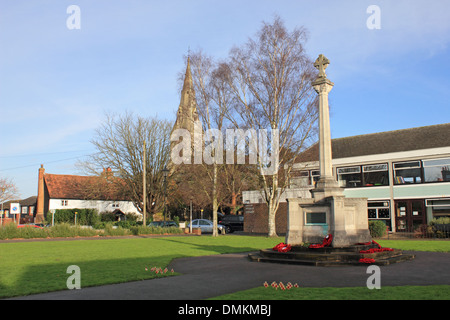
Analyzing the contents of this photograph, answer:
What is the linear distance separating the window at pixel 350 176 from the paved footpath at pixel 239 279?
22.7 m

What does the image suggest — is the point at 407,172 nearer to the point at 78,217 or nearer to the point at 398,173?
the point at 398,173

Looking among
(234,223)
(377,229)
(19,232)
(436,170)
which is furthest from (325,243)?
(234,223)

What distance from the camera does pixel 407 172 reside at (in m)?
32.2

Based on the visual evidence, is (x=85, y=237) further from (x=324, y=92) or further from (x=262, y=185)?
(x=324, y=92)

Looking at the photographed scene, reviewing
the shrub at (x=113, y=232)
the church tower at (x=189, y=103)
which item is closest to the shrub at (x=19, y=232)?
the shrub at (x=113, y=232)

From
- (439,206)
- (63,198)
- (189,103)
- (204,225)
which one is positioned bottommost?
(204,225)

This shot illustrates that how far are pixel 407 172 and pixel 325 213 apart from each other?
2137cm

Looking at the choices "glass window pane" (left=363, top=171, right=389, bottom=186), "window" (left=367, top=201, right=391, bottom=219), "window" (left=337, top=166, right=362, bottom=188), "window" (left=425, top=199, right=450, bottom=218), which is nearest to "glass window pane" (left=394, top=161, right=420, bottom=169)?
"glass window pane" (left=363, top=171, right=389, bottom=186)

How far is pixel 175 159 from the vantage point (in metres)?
49.0

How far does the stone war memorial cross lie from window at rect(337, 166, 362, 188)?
2126cm

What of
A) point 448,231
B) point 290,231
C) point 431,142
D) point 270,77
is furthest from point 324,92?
point 431,142

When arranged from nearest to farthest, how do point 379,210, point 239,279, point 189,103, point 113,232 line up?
point 239,279
point 113,232
point 189,103
point 379,210

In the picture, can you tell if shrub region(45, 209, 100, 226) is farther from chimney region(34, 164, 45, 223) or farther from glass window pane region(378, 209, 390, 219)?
glass window pane region(378, 209, 390, 219)
